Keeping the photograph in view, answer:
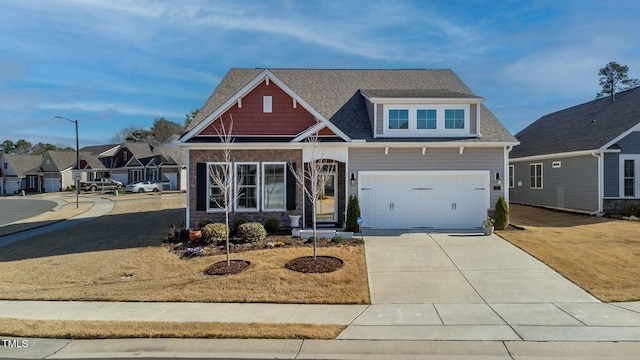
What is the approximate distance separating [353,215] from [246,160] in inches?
190

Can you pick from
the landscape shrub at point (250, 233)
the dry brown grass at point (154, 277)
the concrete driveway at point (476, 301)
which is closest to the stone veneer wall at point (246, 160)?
the landscape shrub at point (250, 233)

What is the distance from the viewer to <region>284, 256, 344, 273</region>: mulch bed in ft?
33.7

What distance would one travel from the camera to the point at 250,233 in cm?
1327

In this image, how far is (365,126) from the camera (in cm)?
1697

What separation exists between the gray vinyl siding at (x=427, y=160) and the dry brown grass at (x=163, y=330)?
9.31m

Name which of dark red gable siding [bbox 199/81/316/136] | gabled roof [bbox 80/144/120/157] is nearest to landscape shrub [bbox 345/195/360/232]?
dark red gable siding [bbox 199/81/316/136]

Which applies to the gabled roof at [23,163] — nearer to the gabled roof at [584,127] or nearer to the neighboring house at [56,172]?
the neighboring house at [56,172]

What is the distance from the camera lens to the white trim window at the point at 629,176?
18.4 meters

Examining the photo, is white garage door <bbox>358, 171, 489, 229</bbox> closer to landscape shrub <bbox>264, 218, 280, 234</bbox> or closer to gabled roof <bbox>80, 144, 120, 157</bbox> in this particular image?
landscape shrub <bbox>264, 218, 280, 234</bbox>

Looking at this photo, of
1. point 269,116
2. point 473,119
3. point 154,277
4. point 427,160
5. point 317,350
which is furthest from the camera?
point 473,119

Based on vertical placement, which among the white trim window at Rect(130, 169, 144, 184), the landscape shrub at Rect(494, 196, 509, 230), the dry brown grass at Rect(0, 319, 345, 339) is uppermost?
the white trim window at Rect(130, 169, 144, 184)

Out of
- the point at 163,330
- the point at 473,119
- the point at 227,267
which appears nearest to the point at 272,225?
the point at 227,267

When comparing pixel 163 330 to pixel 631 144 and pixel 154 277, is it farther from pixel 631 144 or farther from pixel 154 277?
pixel 631 144

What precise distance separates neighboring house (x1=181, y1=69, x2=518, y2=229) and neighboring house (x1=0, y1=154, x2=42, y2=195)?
59965 millimetres
